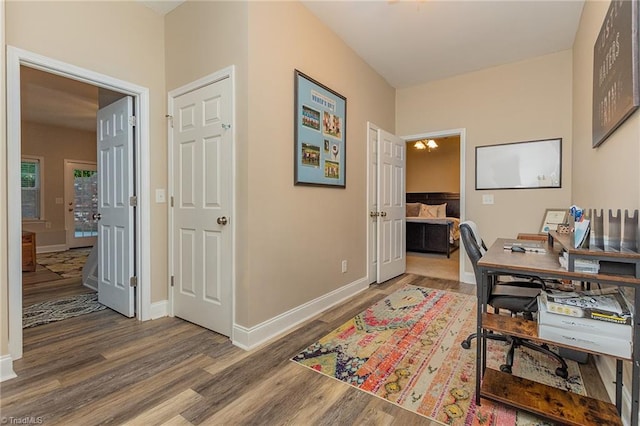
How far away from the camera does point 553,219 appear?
3.34m

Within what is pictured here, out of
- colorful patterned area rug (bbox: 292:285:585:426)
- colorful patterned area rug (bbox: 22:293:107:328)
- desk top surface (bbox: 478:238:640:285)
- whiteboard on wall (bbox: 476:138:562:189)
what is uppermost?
whiteboard on wall (bbox: 476:138:562:189)

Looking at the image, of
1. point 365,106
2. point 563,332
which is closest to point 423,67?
point 365,106

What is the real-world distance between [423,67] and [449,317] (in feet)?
10.0

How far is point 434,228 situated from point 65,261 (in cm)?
697

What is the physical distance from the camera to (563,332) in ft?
4.41

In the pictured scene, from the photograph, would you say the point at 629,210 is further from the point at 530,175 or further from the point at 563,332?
the point at 530,175

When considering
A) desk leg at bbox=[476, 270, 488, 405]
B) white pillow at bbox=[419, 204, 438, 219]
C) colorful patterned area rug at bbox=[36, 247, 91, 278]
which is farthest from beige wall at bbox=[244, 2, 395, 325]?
white pillow at bbox=[419, 204, 438, 219]

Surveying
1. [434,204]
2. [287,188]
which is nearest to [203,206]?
[287,188]

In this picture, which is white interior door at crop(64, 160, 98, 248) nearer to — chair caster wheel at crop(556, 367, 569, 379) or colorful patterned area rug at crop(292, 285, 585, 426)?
colorful patterned area rug at crop(292, 285, 585, 426)

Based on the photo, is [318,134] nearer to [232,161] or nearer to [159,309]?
[232,161]

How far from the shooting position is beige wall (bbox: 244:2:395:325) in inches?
88.1

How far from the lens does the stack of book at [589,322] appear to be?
4.05ft

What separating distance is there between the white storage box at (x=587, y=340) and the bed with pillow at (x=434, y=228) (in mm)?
4117

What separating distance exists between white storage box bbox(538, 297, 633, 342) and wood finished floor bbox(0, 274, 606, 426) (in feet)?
2.32
